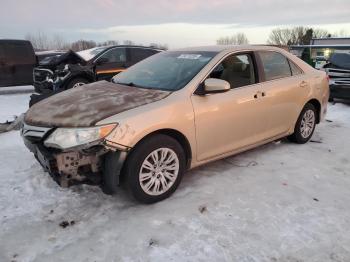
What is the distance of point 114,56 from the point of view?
11086 mm

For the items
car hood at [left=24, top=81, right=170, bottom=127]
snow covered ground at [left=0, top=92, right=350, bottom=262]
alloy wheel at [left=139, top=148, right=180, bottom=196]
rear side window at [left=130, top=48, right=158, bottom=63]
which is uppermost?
rear side window at [left=130, top=48, right=158, bottom=63]

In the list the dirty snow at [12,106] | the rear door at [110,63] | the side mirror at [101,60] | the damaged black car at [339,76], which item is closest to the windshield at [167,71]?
the dirty snow at [12,106]

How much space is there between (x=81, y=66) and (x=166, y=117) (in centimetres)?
707

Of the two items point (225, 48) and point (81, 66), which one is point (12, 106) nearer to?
point (81, 66)

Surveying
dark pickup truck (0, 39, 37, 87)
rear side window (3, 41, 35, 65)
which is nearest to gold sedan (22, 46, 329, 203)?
dark pickup truck (0, 39, 37, 87)

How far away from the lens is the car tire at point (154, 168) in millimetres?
3582

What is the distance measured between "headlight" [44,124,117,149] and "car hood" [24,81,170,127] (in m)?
0.06

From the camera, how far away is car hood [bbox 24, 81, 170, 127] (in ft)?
11.5

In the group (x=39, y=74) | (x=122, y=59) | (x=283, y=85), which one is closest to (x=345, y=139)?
(x=283, y=85)

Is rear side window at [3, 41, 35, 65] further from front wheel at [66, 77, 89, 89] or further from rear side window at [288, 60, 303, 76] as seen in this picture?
rear side window at [288, 60, 303, 76]

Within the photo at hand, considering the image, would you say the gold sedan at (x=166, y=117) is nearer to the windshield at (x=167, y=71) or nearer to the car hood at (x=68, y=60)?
the windshield at (x=167, y=71)

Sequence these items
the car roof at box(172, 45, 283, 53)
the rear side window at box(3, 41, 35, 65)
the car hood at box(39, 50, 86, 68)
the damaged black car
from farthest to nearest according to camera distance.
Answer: the rear side window at box(3, 41, 35, 65)
the car hood at box(39, 50, 86, 68)
the damaged black car
the car roof at box(172, 45, 283, 53)

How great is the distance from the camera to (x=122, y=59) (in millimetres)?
11234

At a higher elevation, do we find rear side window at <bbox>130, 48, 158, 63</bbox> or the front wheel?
rear side window at <bbox>130, 48, 158, 63</bbox>
